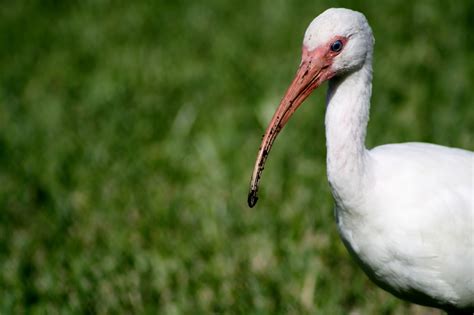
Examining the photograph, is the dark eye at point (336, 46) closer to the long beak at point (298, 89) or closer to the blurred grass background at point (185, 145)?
the long beak at point (298, 89)

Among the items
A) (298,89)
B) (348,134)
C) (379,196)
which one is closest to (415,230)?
(379,196)

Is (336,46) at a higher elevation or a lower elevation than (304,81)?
higher

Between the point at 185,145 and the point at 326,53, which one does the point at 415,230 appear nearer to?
the point at 326,53

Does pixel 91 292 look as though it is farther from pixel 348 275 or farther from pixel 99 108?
pixel 99 108

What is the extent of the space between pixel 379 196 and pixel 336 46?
707 millimetres

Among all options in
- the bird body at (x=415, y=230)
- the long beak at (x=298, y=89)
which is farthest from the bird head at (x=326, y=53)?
the bird body at (x=415, y=230)

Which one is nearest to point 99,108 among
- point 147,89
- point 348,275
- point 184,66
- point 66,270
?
point 147,89

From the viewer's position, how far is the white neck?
3.38 meters

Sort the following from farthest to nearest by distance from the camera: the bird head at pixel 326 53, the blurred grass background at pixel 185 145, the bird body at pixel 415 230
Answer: the blurred grass background at pixel 185 145, the bird body at pixel 415 230, the bird head at pixel 326 53

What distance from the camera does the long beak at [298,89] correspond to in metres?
3.30

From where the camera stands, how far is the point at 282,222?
204 inches

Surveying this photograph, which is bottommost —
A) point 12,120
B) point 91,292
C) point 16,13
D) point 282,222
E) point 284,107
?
point 91,292

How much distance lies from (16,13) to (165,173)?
4.22 meters

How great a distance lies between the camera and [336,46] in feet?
10.8
